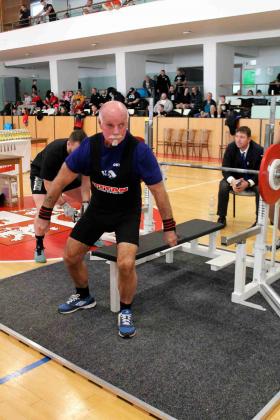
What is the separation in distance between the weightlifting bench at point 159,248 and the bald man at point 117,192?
0.18 metres

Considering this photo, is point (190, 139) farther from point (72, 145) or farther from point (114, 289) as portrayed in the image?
point (114, 289)

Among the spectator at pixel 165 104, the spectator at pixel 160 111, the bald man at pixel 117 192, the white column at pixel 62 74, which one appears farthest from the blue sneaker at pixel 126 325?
the white column at pixel 62 74

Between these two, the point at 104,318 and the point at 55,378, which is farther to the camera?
the point at 104,318

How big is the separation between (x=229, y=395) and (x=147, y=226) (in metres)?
2.36

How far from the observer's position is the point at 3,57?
61.6ft

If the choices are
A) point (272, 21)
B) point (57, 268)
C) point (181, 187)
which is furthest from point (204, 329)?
point (272, 21)

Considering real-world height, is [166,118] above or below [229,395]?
above

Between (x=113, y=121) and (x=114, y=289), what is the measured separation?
3.71ft

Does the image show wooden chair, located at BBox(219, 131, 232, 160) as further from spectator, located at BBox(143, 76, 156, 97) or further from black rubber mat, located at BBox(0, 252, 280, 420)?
black rubber mat, located at BBox(0, 252, 280, 420)

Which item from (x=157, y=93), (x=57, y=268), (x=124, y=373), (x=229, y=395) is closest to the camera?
(x=229, y=395)

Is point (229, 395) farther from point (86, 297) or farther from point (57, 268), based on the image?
point (57, 268)

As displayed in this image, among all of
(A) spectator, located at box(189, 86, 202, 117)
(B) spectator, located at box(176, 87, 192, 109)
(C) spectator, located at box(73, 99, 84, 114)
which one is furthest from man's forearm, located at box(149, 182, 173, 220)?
(C) spectator, located at box(73, 99, 84, 114)

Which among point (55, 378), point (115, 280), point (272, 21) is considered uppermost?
point (272, 21)

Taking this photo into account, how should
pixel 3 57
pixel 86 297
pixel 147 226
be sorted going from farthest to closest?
pixel 3 57 → pixel 147 226 → pixel 86 297
